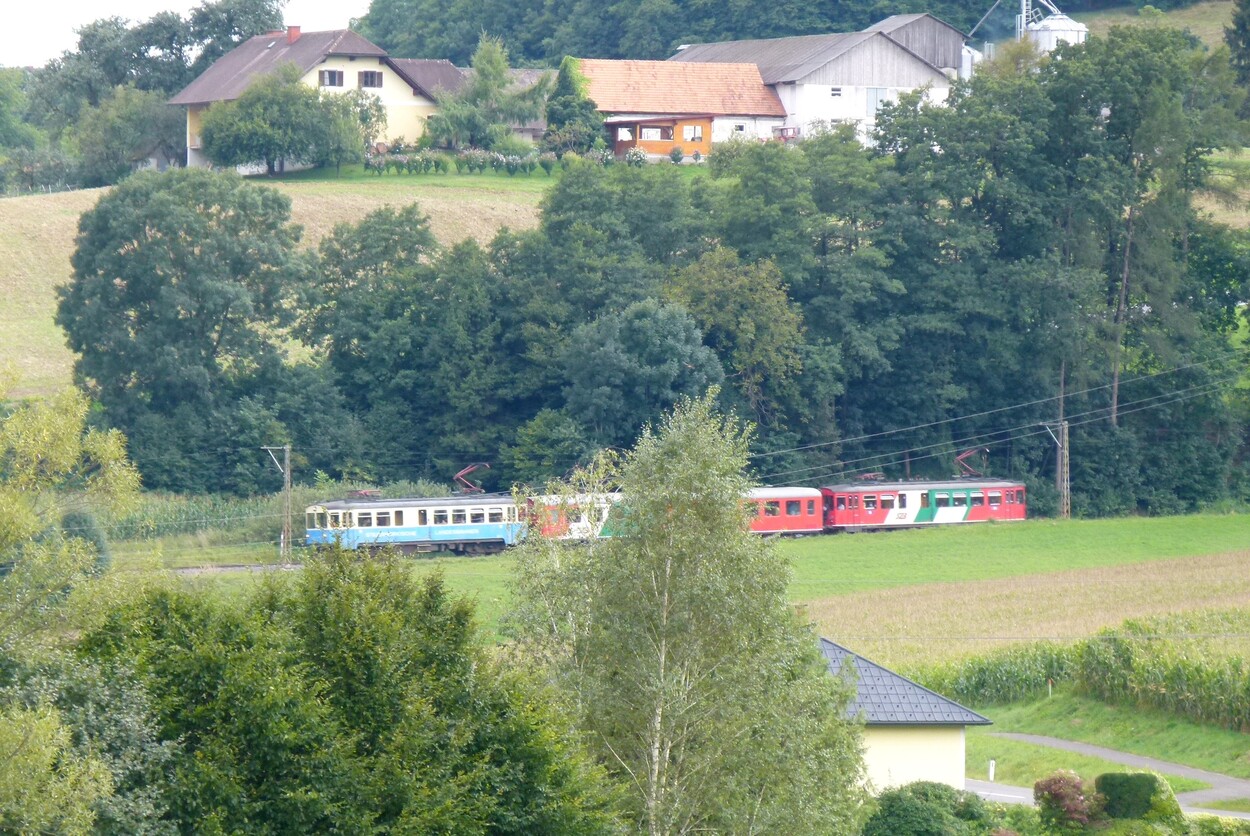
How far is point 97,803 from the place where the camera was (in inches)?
566

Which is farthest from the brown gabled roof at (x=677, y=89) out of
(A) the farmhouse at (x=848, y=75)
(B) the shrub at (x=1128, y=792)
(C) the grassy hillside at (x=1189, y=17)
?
(B) the shrub at (x=1128, y=792)

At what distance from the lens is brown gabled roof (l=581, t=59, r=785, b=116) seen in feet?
267

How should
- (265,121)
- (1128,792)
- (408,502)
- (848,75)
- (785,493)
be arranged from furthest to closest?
(848,75) → (265,121) → (785,493) → (408,502) → (1128,792)

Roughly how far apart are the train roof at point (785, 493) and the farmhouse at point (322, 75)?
111ft

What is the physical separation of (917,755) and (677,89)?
202 feet

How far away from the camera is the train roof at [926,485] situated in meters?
53.0

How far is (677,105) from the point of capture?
3223 inches

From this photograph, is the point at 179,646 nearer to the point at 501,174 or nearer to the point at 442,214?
the point at 442,214

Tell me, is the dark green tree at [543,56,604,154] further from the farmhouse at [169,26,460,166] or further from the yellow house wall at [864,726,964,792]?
the yellow house wall at [864,726,964,792]

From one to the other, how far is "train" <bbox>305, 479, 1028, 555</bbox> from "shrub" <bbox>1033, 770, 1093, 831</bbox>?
53.3 feet

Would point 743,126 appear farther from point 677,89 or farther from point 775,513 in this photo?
point 775,513

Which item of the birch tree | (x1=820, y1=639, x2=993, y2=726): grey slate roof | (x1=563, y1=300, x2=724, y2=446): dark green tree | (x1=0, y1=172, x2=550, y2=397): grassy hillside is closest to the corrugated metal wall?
(x1=0, y1=172, x2=550, y2=397): grassy hillside

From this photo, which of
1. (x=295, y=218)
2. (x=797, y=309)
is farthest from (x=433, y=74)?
(x=797, y=309)

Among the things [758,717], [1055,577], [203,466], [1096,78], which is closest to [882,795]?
[758,717]
